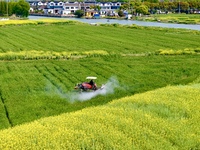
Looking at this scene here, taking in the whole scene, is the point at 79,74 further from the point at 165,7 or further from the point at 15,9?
the point at 165,7

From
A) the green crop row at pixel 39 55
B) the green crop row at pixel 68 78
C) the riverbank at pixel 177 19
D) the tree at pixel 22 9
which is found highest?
the tree at pixel 22 9

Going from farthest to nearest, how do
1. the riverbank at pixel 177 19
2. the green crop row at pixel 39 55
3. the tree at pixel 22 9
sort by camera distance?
the tree at pixel 22 9 < the riverbank at pixel 177 19 < the green crop row at pixel 39 55

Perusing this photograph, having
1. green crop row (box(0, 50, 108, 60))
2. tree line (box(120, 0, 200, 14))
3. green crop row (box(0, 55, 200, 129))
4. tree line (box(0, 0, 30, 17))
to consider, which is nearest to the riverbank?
tree line (box(120, 0, 200, 14))

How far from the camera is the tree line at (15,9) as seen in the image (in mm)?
89756

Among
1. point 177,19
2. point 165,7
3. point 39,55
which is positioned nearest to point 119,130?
point 39,55

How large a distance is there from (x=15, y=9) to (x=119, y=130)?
88450 millimetres

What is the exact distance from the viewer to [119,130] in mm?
7680

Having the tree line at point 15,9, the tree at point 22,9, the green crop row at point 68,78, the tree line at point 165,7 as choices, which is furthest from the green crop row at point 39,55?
the tree line at point 165,7

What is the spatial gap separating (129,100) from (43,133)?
133 inches

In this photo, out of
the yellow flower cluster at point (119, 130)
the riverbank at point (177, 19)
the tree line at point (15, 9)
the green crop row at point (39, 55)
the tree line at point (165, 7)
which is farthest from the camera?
the tree line at point (165, 7)

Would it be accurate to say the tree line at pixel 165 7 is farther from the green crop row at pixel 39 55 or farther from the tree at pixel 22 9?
the green crop row at pixel 39 55

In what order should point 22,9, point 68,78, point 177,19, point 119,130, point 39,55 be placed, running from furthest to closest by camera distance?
point 22,9, point 177,19, point 39,55, point 68,78, point 119,130

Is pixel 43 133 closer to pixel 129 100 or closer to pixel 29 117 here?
pixel 129 100

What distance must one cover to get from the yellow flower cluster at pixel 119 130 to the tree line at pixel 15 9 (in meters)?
84.3
